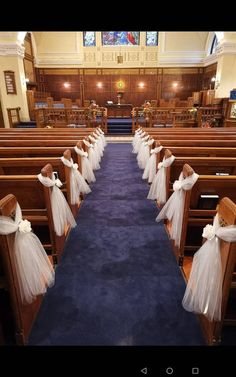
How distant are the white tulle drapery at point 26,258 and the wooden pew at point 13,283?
1.7 inches

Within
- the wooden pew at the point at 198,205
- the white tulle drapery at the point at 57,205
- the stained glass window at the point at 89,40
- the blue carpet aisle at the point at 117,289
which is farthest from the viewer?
the stained glass window at the point at 89,40

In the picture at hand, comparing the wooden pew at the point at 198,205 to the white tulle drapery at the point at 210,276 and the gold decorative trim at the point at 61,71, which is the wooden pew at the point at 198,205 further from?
the gold decorative trim at the point at 61,71

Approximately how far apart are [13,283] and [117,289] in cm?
90

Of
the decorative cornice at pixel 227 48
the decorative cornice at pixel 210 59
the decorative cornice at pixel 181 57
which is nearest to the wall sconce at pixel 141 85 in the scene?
the decorative cornice at pixel 181 57

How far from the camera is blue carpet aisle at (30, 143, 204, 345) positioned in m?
1.66

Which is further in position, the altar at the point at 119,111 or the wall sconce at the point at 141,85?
the wall sconce at the point at 141,85

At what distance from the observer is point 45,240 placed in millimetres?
2482

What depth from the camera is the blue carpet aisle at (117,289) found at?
166 cm

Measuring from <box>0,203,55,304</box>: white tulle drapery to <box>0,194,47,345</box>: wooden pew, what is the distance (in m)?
0.04

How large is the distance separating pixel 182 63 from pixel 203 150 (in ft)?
43.3

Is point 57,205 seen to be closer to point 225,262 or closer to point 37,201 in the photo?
point 37,201

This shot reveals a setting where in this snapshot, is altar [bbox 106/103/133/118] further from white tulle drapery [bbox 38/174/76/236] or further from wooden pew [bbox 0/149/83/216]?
white tulle drapery [bbox 38/174/76/236]
